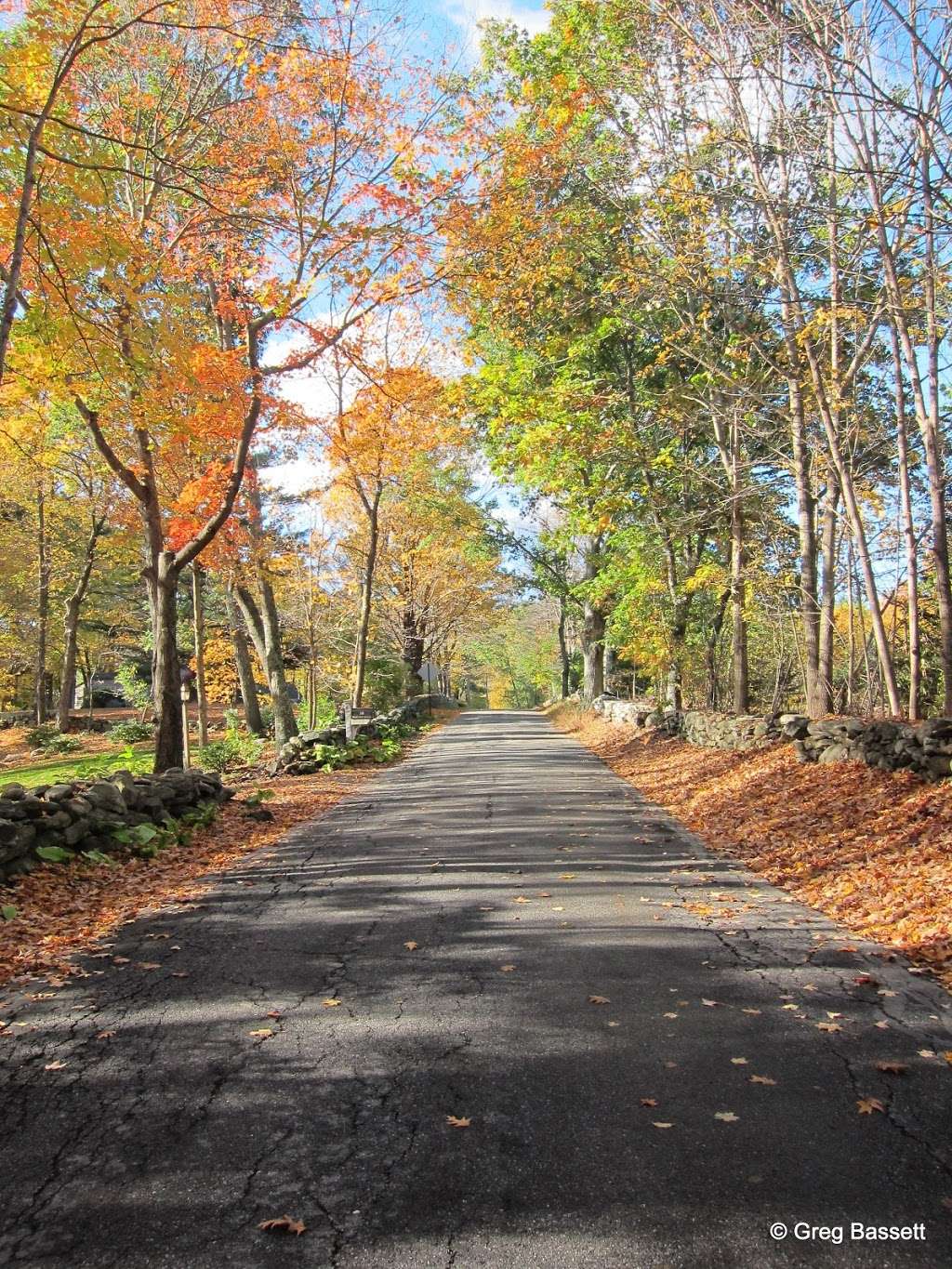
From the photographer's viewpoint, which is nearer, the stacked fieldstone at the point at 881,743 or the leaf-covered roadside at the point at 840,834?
the leaf-covered roadside at the point at 840,834

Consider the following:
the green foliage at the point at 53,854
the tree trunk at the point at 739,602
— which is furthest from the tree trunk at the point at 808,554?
the green foliage at the point at 53,854

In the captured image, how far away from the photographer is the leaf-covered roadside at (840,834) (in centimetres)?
557

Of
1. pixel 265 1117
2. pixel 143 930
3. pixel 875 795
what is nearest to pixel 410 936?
pixel 143 930

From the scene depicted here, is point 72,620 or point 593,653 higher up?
point 72,620

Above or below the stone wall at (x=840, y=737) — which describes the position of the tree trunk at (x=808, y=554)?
above

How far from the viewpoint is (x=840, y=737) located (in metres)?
10.1

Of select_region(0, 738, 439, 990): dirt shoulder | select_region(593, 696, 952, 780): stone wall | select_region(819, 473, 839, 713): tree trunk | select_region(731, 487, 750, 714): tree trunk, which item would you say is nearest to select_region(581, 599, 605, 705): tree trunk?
select_region(593, 696, 952, 780): stone wall

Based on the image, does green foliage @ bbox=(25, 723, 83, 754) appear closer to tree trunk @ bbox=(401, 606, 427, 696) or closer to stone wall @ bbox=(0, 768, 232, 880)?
stone wall @ bbox=(0, 768, 232, 880)

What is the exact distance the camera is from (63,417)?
738 inches

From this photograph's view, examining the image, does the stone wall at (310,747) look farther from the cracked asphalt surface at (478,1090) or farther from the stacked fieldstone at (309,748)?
the cracked asphalt surface at (478,1090)

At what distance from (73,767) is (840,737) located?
A: 16.0 meters

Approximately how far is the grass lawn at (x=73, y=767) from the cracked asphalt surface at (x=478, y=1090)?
9.15 meters

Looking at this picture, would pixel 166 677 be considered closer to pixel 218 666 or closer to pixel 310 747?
pixel 310 747

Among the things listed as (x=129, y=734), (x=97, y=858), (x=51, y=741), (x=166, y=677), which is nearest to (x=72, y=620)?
(x=51, y=741)
